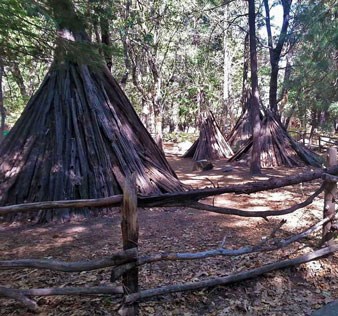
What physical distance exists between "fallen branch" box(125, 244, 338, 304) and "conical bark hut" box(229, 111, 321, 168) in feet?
23.8

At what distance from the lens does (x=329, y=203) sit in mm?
3666

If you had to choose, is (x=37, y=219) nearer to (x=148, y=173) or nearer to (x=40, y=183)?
(x=40, y=183)

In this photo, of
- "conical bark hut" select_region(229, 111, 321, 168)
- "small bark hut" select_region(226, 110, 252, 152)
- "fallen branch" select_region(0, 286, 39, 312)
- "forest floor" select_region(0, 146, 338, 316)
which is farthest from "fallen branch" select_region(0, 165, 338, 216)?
"small bark hut" select_region(226, 110, 252, 152)

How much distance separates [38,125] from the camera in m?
5.72

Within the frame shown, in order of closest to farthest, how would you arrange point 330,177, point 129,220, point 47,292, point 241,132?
point 129,220
point 47,292
point 330,177
point 241,132

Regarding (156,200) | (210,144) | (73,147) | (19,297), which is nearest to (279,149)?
(210,144)

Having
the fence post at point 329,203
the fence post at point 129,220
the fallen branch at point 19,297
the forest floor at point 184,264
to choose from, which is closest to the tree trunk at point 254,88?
the forest floor at point 184,264

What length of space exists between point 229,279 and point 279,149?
27.4ft

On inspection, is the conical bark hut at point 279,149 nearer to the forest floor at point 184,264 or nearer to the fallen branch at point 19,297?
the forest floor at point 184,264

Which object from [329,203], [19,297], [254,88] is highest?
[254,88]

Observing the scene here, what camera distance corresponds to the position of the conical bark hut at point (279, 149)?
10.7 m

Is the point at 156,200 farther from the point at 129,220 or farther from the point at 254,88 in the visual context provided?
the point at 254,88

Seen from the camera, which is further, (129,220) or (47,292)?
(47,292)

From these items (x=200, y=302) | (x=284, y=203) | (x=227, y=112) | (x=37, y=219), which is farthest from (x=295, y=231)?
(x=227, y=112)
